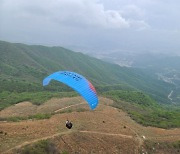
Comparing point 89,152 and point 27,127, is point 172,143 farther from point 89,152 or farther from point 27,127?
point 27,127

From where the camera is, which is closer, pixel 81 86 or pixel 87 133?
pixel 81 86

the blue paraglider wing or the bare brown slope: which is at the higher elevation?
the blue paraglider wing

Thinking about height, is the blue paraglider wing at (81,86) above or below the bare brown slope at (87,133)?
above

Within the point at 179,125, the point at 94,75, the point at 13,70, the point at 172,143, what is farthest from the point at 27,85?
the point at 94,75

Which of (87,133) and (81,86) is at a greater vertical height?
(81,86)

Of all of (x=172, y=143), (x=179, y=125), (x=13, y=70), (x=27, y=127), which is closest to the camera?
(x=27, y=127)

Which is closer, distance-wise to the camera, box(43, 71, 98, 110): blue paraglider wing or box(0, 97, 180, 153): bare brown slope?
box(43, 71, 98, 110): blue paraglider wing

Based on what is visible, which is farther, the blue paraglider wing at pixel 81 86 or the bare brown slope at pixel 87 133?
the bare brown slope at pixel 87 133

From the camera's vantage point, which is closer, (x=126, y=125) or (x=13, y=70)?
(x=126, y=125)
